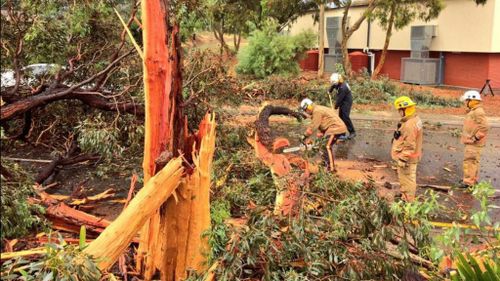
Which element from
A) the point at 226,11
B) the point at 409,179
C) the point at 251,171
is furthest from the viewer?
the point at 226,11

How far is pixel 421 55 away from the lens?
23.8m

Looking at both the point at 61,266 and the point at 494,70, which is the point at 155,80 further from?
the point at 494,70

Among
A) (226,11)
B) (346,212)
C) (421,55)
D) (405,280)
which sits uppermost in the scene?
(226,11)

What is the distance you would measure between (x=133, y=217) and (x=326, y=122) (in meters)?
5.80

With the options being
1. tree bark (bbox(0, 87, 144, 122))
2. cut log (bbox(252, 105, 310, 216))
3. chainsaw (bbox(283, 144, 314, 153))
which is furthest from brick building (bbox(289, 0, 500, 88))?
tree bark (bbox(0, 87, 144, 122))

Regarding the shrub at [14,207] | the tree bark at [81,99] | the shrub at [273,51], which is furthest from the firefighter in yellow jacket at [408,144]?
the shrub at [273,51]

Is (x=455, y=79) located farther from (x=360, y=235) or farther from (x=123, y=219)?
(x=123, y=219)

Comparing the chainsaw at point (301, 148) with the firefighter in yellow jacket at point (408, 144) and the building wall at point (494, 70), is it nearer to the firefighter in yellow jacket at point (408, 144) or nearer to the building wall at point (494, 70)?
the firefighter in yellow jacket at point (408, 144)

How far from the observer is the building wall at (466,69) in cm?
2117

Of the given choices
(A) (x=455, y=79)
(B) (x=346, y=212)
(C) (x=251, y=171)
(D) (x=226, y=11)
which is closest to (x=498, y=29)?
(A) (x=455, y=79)

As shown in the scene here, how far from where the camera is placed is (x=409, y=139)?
7152 mm

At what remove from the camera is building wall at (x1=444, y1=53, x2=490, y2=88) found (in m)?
21.2

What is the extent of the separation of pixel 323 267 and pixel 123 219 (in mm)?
1523

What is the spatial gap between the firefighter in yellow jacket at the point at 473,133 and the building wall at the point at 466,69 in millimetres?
14139
